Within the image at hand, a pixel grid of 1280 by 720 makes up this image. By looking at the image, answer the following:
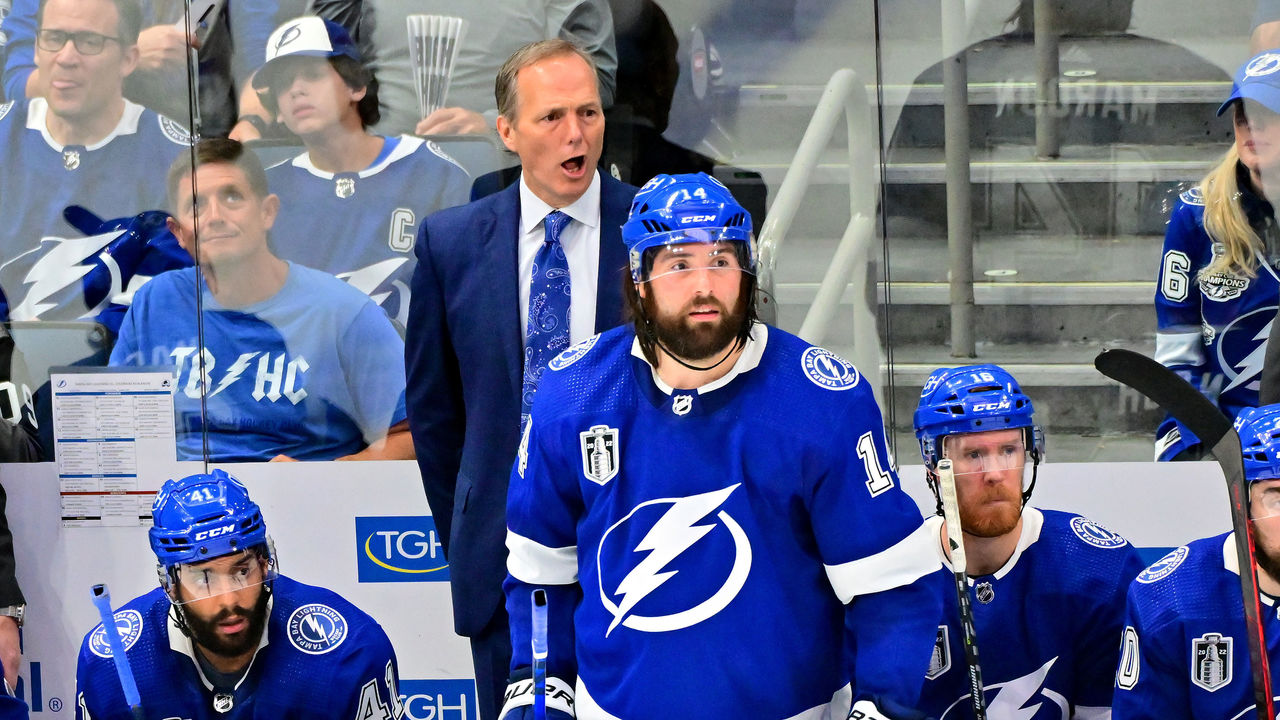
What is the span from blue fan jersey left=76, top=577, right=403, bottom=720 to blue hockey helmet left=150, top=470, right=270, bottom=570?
5.4 inches

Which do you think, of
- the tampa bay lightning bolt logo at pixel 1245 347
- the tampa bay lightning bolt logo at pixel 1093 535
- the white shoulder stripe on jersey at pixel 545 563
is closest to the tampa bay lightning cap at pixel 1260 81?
the tampa bay lightning bolt logo at pixel 1245 347

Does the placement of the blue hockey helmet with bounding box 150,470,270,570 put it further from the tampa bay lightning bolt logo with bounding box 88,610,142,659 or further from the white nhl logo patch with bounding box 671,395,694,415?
the white nhl logo patch with bounding box 671,395,694,415

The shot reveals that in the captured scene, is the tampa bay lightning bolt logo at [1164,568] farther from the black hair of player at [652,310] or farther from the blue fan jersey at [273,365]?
the blue fan jersey at [273,365]

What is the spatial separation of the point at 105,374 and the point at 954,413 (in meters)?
2.24

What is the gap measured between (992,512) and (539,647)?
3.14 feet

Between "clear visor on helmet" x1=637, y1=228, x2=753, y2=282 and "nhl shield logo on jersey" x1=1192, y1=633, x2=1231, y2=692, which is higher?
"clear visor on helmet" x1=637, y1=228, x2=753, y2=282

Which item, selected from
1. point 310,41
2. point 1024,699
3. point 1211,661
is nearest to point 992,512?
point 1024,699

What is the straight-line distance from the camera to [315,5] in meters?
3.54

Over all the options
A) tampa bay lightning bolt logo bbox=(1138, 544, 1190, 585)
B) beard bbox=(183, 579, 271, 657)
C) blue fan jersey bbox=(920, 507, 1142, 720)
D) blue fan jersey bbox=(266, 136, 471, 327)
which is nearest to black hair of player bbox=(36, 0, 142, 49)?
blue fan jersey bbox=(266, 136, 471, 327)

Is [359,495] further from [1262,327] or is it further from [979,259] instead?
[1262,327]

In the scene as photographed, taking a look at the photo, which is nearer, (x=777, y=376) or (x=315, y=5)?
(x=777, y=376)

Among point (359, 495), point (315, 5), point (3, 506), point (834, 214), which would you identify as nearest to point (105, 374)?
point (3, 506)

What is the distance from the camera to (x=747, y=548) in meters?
1.99

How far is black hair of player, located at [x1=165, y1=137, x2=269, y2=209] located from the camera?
3609 millimetres
